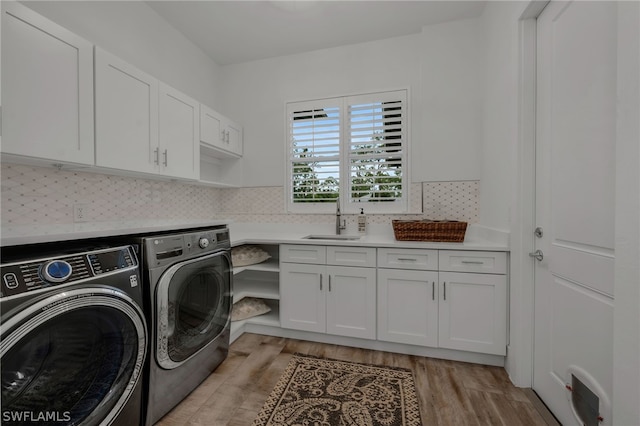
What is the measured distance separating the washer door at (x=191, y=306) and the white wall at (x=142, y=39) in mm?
1777

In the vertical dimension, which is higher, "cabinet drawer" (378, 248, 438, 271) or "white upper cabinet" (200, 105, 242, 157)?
"white upper cabinet" (200, 105, 242, 157)

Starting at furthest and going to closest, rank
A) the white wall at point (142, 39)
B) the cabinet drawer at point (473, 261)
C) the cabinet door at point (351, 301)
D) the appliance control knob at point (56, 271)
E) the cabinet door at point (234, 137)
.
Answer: the cabinet door at point (234, 137) → the cabinet door at point (351, 301) → the cabinet drawer at point (473, 261) → the white wall at point (142, 39) → the appliance control knob at point (56, 271)

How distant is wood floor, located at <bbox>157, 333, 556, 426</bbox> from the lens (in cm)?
146

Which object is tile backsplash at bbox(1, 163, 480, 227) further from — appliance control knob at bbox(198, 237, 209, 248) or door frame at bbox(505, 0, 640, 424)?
door frame at bbox(505, 0, 640, 424)

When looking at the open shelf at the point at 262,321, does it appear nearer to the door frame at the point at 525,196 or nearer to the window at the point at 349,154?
the window at the point at 349,154

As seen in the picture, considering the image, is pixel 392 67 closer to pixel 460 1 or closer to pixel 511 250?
pixel 460 1

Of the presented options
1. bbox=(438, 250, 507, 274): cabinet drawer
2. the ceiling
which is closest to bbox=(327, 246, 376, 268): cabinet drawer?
bbox=(438, 250, 507, 274): cabinet drawer

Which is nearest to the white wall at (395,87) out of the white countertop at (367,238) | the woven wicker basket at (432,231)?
the white countertop at (367,238)

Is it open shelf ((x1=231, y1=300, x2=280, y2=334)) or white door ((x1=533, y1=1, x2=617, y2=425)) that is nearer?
white door ((x1=533, y1=1, x2=617, y2=425))

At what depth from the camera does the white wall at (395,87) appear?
8.23 feet

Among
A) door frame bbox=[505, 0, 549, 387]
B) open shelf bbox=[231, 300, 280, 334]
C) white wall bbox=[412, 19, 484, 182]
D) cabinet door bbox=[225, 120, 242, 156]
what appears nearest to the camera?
door frame bbox=[505, 0, 549, 387]

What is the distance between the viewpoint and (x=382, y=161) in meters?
2.80

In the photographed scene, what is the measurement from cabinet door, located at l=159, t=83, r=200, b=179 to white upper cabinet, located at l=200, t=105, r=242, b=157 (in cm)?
10

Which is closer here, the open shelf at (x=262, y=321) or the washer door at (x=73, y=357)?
the washer door at (x=73, y=357)
